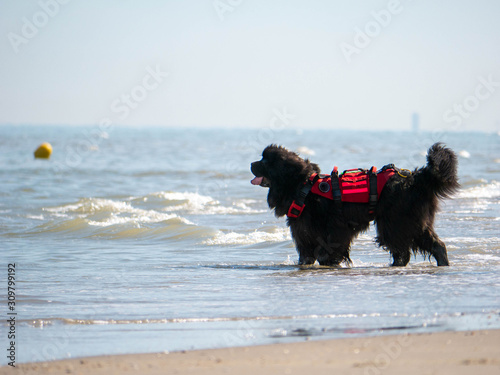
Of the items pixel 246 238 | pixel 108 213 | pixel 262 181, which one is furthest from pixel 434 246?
pixel 108 213

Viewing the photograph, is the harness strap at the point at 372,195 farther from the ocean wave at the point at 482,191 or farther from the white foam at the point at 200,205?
the ocean wave at the point at 482,191

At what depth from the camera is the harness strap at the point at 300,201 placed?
6.65 metres

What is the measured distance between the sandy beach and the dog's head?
10.4 feet

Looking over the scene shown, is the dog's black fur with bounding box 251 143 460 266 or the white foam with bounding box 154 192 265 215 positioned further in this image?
the white foam with bounding box 154 192 265 215

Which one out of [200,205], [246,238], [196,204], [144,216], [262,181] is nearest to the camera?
[262,181]

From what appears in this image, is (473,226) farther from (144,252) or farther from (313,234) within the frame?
(144,252)

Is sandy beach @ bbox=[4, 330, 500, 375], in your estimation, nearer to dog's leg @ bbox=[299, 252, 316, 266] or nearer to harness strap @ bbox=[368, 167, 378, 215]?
harness strap @ bbox=[368, 167, 378, 215]

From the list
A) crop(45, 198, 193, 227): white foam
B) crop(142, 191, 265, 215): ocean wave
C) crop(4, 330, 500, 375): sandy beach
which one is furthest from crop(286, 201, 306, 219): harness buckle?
crop(142, 191, 265, 215): ocean wave

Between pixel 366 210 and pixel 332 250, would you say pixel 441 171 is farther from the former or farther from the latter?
pixel 332 250

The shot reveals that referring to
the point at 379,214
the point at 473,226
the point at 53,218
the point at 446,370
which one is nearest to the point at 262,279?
the point at 379,214

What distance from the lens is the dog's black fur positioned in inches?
247

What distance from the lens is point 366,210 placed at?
6492 mm

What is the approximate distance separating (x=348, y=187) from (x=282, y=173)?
76cm

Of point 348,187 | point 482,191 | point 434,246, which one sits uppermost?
point 348,187
